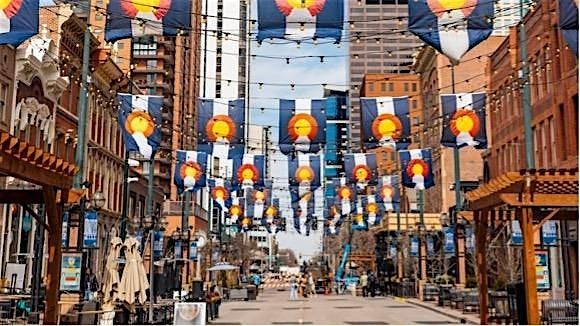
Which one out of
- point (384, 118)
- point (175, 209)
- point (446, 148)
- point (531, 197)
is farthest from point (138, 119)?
point (175, 209)

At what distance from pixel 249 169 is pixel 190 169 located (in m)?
2.90

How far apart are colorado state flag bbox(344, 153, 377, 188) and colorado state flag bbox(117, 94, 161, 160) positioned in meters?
11.0

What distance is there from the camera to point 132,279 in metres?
20.1

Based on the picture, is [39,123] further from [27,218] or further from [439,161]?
[439,161]

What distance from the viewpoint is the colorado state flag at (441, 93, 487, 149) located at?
944 inches

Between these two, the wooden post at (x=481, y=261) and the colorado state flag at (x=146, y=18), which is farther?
the wooden post at (x=481, y=261)

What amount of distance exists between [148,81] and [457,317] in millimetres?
78558

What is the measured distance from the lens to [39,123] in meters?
35.6

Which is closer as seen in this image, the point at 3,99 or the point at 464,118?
the point at 464,118

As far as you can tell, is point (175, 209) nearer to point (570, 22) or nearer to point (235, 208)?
point (235, 208)

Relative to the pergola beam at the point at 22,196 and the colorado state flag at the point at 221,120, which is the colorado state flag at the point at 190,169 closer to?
the colorado state flag at the point at 221,120

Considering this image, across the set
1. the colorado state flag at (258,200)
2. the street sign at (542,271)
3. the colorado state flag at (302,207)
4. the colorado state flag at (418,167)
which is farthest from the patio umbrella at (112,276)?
the colorado state flag at (302,207)

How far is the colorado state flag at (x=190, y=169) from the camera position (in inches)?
1243

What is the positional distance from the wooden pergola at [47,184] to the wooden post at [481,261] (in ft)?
37.4
